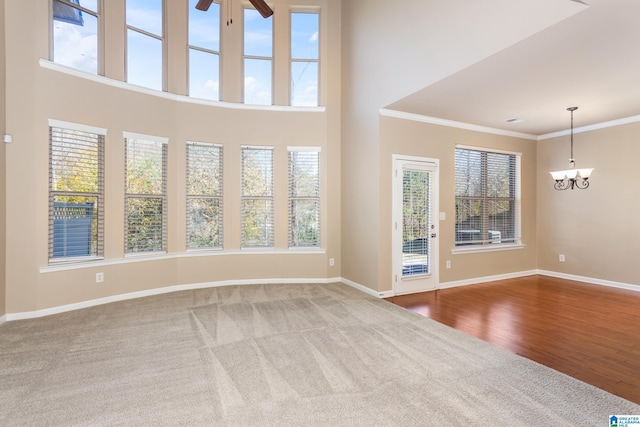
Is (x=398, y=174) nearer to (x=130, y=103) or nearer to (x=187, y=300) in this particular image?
(x=187, y=300)

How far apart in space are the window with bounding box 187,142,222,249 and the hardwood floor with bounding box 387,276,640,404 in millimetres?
3144

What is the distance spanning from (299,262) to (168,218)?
2.25 meters

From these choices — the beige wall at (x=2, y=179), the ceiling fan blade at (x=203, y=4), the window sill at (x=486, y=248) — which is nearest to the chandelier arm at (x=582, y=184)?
the window sill at (x=486, y=248)

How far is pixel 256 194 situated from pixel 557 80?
4414mm

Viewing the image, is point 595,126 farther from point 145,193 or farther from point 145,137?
point 145,193

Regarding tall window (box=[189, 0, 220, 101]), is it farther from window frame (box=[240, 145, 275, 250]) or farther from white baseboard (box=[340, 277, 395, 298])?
white baseboard (box=[340, 277, 395, 298])

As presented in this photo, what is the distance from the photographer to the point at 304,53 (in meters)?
5.74

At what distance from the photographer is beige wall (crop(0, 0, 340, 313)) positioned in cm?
380

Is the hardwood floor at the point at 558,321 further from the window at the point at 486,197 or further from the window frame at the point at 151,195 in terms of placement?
the window frame at the point at 151,195

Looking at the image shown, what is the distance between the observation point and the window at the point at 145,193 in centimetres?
472

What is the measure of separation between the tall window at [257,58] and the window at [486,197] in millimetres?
3579

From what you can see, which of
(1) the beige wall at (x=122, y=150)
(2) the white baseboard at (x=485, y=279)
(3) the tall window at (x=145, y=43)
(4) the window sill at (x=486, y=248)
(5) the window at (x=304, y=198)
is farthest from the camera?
(5) the window at (x=304, y=198)

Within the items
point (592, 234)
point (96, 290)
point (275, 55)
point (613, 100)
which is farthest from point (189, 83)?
point (592, 234)

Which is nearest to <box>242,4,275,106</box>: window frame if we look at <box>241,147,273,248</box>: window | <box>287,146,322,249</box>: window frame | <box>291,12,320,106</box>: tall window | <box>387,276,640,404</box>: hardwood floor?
<box>291,12,320,106</box>: tall window
